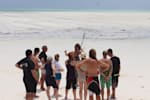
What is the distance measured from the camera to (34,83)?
9.58 meters

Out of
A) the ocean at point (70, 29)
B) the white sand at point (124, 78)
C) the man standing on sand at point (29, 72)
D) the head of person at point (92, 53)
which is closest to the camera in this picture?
the head of person at point (92, 53)

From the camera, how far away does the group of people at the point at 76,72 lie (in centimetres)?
907

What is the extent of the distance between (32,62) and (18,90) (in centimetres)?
346

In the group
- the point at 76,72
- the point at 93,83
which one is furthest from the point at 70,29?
the point at 93,83

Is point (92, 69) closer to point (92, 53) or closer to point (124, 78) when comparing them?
point (92, 53)

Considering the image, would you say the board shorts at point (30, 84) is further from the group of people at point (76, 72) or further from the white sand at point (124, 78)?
the white sand at point (124, 78)

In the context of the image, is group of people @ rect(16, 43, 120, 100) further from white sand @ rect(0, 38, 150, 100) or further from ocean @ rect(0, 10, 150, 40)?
ocean @ rect(0, 10, 150, 40)

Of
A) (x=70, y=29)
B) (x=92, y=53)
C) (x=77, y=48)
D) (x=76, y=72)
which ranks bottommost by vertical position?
(x=76, y=72)

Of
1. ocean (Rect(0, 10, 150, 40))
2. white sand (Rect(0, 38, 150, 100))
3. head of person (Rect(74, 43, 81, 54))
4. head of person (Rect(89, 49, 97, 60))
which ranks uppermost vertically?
ocean (Rect(0, 10, 150, 40))

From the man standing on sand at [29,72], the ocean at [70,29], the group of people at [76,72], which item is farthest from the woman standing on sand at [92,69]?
the ocean at [70,29]

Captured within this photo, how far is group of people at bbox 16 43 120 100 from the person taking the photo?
907 centimetres

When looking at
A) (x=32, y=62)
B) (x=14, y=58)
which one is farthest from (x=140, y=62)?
(x=32, y=62)

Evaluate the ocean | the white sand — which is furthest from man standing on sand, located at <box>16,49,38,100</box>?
the ocean

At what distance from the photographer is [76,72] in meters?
10.7
